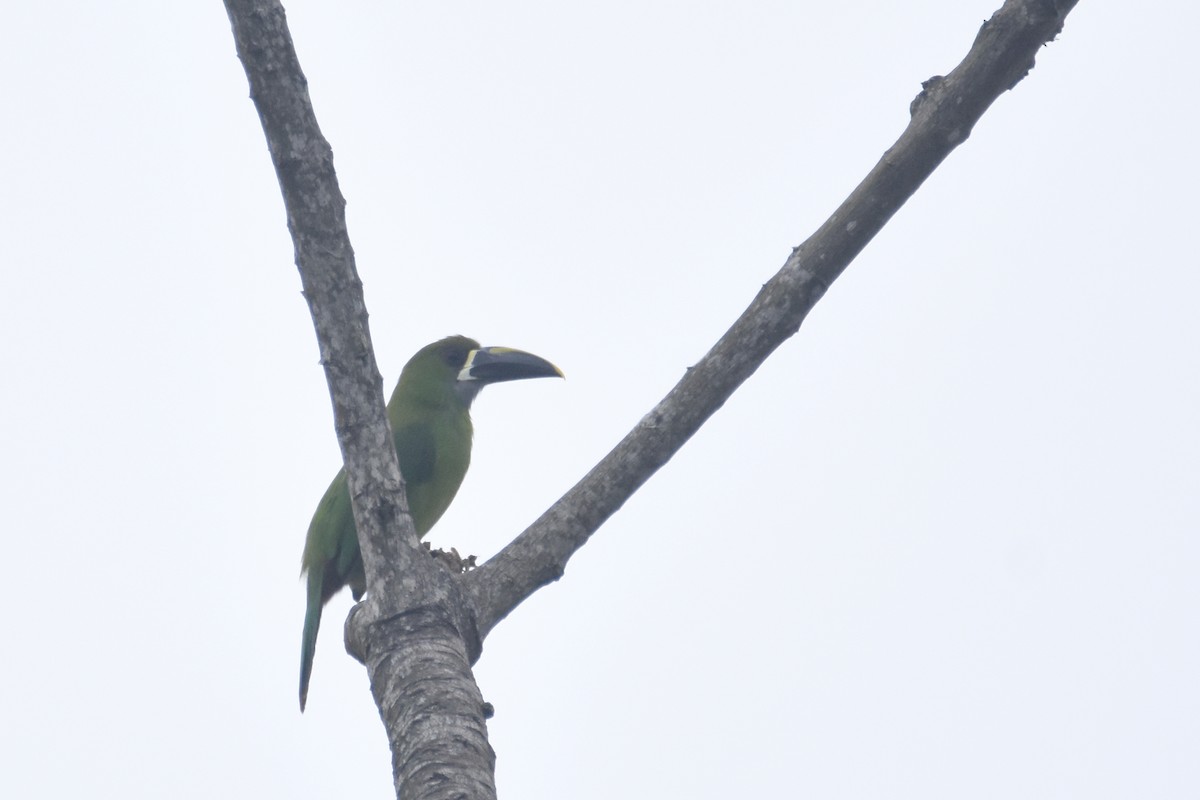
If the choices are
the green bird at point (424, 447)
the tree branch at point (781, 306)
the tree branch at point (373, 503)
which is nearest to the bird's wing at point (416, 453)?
the green bird at point (424, 447)

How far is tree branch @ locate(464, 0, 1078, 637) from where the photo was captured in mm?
3004

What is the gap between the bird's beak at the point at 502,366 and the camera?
643 cm

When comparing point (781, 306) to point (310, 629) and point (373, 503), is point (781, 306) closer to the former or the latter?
point (373, 503)

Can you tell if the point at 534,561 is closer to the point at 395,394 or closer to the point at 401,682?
the point at 401,682

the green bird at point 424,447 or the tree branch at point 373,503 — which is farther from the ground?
the green bird at point 424,447

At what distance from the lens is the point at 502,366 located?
658cm

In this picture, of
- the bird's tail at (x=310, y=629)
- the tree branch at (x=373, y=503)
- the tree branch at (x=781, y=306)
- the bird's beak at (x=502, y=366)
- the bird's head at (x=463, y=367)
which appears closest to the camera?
the tree branch at (x=373, y=503)

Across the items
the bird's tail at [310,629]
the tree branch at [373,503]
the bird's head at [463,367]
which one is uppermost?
the bird's head at [463,367]

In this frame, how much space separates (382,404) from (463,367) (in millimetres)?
3789

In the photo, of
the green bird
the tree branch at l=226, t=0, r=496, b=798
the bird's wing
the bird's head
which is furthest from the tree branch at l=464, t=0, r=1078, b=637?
the bird's head

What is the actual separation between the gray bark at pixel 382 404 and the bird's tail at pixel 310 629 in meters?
2.20

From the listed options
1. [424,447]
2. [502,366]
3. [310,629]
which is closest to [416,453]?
[424,447]

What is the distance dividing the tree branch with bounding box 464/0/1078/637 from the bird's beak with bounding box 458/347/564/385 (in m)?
3.00

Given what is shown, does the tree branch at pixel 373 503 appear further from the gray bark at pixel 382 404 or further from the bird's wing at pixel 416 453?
the bird's wing at pixel 416 453
